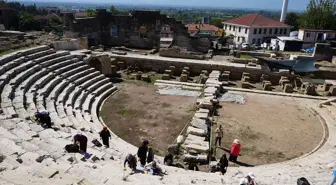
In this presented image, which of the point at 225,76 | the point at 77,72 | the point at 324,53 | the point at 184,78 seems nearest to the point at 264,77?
the point at 225,76

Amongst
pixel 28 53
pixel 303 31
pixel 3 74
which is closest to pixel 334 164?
pixel 3 74

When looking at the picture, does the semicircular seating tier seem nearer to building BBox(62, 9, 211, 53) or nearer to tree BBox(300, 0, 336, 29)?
building BBox(62, 9, 211, 53)

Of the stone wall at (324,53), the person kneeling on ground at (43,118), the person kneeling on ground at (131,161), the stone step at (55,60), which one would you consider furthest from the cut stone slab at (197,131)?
the stone wall at (324,53)

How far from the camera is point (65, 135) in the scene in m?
9.65

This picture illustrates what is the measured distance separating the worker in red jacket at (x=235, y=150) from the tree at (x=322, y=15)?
47.3 meters

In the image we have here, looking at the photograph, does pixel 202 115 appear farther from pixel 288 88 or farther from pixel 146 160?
pixel 288 88

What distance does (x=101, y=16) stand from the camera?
29.8 meters

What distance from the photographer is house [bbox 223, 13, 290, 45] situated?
5294 cm

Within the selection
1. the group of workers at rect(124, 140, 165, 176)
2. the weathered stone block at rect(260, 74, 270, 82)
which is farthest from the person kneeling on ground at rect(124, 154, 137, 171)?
the weathered stone block at rect(260, 74, 270, 82)

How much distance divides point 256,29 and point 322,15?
424 inches

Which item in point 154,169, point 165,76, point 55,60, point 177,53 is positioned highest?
point 55,60

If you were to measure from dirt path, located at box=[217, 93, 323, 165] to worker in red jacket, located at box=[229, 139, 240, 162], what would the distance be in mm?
362

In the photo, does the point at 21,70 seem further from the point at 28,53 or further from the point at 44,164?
the point at 44,164

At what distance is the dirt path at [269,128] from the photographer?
11.3 meters
